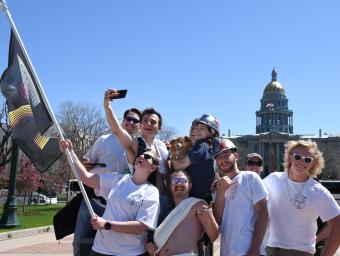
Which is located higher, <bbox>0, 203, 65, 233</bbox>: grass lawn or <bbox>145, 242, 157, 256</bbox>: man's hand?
<bbox>145, 242, 157, 256</bbox>: man's hand

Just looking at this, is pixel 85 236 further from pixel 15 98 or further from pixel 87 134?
pixel 87 134

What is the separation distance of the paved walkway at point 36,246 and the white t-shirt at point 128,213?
699 centimetres

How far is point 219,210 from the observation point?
4.14m

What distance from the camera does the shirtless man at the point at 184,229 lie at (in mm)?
3955

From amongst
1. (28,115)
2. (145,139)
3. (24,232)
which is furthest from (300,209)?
(24,232)

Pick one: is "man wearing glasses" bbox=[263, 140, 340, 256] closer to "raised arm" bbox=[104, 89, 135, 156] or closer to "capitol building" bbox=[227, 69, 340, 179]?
"raised arm" bbox=[104, 89, 135, 156]

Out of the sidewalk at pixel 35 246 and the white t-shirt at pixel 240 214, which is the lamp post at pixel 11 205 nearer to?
the sidewalk at pixel 35 246

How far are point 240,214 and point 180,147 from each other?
2.99 feet

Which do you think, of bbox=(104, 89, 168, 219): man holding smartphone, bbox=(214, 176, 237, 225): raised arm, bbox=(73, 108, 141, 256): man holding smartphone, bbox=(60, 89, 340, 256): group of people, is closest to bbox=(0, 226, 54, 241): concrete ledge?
bbox=(73, 108, 141, 256): man holding smartphone

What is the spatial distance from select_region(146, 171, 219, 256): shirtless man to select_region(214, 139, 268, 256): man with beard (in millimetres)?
126

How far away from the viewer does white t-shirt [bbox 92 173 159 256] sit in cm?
389

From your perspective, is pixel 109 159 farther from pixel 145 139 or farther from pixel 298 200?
pixel 298 200

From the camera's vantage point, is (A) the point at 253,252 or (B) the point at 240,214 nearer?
(A) the point at 253,252

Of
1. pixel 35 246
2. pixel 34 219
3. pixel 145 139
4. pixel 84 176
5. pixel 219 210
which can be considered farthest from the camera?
pixel 34 219
